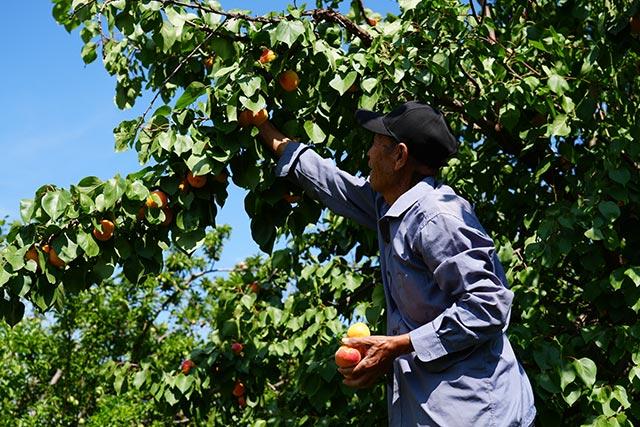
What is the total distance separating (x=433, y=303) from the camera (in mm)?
2283

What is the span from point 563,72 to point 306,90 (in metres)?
1.27

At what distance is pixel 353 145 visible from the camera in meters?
3.66

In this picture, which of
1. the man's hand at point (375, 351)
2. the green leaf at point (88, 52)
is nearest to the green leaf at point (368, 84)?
the man's hand at point (375, 351)


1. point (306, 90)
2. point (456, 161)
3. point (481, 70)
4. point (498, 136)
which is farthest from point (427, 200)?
point (456, 161)

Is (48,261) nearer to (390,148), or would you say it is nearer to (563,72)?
(390,148)

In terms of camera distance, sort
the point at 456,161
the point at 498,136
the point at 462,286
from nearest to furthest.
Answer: the point at 462,286 < the point at 498,136 < the point at 456,161

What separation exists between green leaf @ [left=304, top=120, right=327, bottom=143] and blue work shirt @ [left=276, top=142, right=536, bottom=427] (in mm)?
664

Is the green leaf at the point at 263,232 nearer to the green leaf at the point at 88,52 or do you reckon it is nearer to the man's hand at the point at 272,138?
the man's hand at the point at 272,138

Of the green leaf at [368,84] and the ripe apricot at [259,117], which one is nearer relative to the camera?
the ripe apricot at [259,117]

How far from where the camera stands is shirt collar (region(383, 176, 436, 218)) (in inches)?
93.5

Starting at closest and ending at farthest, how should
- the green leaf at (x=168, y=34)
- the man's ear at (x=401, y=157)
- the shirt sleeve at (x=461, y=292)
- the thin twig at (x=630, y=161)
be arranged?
1. the shirt sleeve at (x=461, y=292)
2. the man's ear at (x=401, y=157)
3. the green leaf at (x=168, y=34)
4. the thin twig at (x=630, y=161)

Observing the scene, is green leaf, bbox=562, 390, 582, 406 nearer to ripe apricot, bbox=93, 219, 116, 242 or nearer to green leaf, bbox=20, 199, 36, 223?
ripe apricot, bbox=93, 219, 116, 242

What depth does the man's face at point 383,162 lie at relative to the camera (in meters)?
2.49

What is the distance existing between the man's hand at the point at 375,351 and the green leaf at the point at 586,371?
4.37ft
